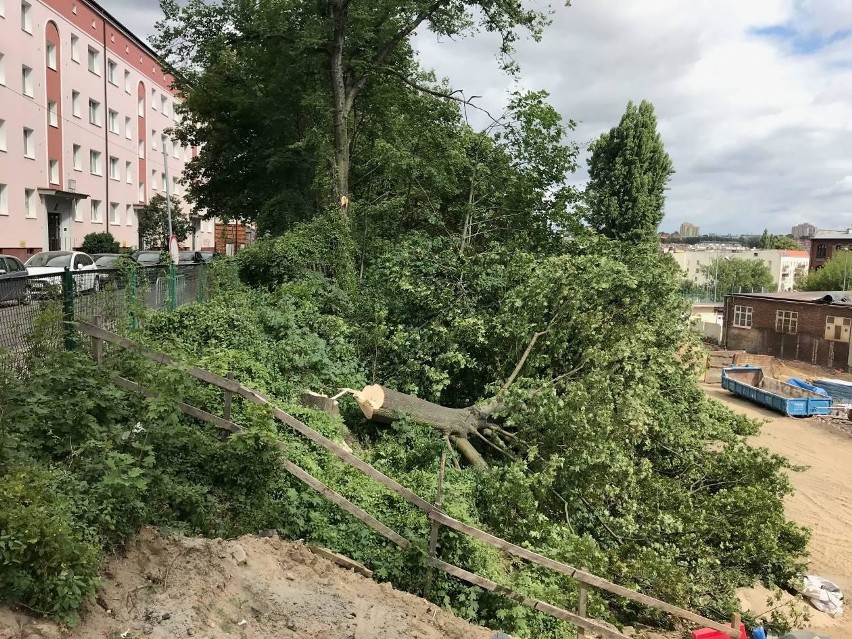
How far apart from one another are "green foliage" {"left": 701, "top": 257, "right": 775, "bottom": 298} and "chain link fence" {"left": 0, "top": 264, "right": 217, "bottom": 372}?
9124cm

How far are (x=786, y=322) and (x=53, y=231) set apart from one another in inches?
1698

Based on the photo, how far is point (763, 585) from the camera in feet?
33.6

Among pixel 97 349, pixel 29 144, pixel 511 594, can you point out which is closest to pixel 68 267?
pixel 97 349

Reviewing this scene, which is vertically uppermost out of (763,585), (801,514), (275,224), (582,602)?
(275,224)

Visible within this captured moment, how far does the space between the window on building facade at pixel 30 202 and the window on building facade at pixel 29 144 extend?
5.21 feet

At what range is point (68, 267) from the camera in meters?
10.5

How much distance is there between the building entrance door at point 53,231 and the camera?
109ft

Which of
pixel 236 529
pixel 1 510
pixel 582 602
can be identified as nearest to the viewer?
pixel 1 510

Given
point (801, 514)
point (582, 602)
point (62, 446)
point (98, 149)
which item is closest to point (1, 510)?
point (62, 446)

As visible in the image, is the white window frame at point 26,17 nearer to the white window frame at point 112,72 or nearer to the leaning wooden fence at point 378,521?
the white window frame at point 112,72

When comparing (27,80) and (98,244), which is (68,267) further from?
(98,244)

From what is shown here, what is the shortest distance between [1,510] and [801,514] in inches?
680

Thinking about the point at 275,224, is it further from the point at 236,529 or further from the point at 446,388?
the point at 236,529

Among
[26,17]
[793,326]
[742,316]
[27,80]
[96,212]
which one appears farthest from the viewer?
[742,316]
